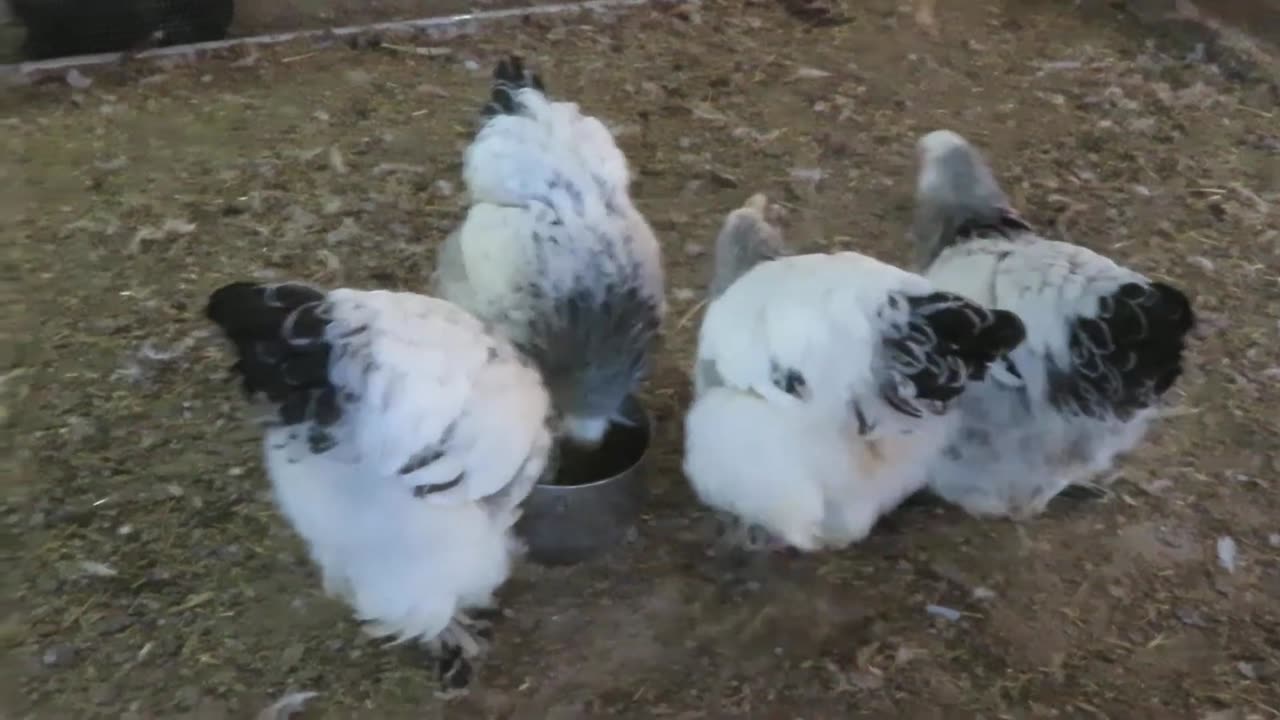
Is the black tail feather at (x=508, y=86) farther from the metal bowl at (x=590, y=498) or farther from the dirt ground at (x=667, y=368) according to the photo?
the dirt ground at (x=667, y=368)

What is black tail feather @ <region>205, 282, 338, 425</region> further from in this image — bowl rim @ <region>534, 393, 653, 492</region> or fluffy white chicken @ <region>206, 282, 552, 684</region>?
bowl rim @ <region>534, 393, 653, 492</region>

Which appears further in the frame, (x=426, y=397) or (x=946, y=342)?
(x=946, y=342)

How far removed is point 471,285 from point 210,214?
3.95ft

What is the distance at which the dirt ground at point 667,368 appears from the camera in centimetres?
200

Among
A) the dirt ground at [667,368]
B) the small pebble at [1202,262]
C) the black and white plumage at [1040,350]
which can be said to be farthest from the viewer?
the small pebble at [1202,262]

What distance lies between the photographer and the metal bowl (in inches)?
81.3

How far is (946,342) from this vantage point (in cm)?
176

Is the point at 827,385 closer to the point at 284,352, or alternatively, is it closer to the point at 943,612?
the point at 943,612

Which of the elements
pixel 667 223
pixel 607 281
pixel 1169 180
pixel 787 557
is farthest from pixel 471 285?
pixel 1169 180

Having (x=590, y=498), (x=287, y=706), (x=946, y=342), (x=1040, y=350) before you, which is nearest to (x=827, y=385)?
(x=946, y=342)

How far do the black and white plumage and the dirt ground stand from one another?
0.74 feet

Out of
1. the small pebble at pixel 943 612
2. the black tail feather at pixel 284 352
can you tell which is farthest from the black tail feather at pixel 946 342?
the black tail feather at pixel 284 352

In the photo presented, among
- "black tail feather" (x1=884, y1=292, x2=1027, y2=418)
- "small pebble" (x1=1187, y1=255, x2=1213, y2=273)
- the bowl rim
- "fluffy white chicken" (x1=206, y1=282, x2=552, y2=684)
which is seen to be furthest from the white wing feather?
"small pebble" (x1=1187, y1=255, x2=1213, y2=273)

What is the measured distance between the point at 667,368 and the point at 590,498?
0.64 meters
